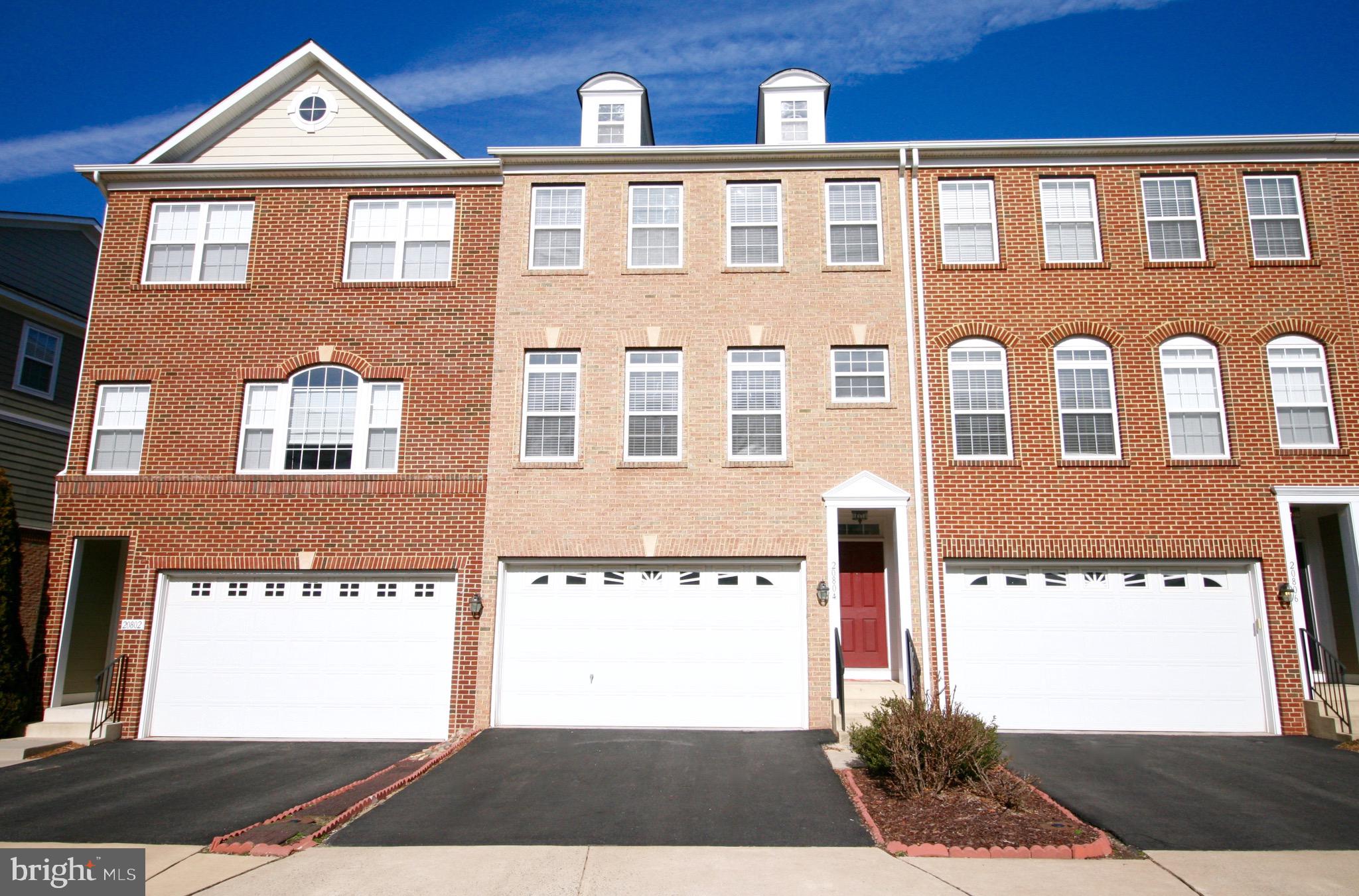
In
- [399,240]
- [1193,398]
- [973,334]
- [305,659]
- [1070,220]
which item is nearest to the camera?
[305,659]

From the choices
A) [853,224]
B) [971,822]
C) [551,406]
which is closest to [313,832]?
[971,822]

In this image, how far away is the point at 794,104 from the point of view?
14797 mm

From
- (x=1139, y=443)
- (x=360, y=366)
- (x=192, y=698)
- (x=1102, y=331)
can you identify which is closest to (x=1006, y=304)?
(x=1102, y=331)

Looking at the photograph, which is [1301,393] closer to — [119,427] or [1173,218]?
[1173,218]

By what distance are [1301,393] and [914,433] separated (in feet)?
19.7

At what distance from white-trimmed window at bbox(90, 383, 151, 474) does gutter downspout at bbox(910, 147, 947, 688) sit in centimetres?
1239

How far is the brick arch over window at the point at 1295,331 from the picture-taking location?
12766 mm

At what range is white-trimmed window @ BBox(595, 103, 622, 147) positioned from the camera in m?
14.9

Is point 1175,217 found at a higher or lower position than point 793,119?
lower

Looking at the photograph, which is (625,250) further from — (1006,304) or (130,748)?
(130,748)

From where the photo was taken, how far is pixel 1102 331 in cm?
1288

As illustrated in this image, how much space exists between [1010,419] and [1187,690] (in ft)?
15.1

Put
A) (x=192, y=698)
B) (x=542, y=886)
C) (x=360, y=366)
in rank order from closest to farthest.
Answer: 1. (x=542, y=886)
2. (x=192, y=698)
3. (x=360, y=366)

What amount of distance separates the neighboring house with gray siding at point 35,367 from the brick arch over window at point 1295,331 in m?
20.0
